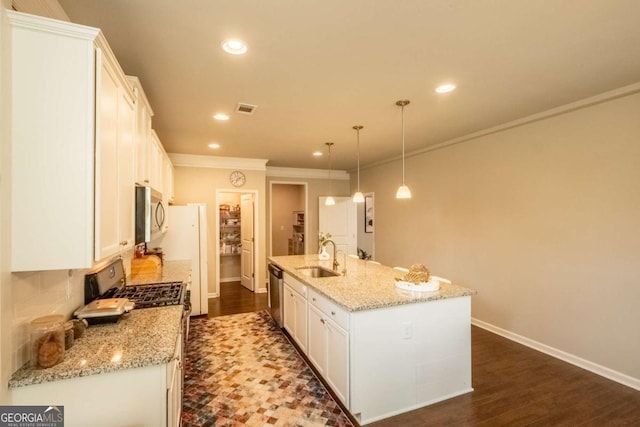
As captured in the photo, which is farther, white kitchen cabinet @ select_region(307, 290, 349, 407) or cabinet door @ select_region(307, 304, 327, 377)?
cabinet door @ select_region(307, 304, 327, 377)

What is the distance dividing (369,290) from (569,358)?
2319 millimetres

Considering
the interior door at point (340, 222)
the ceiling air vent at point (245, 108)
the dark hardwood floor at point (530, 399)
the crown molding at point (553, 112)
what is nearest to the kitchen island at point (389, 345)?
the dark hardwood floor at point (530, 399)

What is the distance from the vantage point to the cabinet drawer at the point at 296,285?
9.76 ft

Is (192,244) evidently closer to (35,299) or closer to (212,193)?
(212,193)

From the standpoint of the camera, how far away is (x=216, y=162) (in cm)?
549

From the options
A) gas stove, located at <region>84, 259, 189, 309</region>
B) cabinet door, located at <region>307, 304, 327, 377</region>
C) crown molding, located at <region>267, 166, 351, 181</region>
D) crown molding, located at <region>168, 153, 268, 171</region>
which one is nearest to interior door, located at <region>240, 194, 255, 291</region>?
crown molding, located at <region>168, 153, 268, 171</region>

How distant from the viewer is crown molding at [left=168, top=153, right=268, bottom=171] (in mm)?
5258

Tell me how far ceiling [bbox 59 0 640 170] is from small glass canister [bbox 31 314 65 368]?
1.60 metres

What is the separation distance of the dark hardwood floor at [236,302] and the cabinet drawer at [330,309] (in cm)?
230

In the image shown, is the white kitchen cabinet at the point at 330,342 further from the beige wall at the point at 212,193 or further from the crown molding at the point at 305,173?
the crown molding at the point at 305,173

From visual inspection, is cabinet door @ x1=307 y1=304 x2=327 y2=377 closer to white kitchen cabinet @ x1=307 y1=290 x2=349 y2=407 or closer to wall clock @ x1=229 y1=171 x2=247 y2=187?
white kitchen cabinet @ x1=307 y1=290 x2=349 y2=407

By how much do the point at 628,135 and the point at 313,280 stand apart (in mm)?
3075

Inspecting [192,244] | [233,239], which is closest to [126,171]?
[192,244]

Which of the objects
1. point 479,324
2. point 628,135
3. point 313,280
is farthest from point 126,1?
point 479,324
